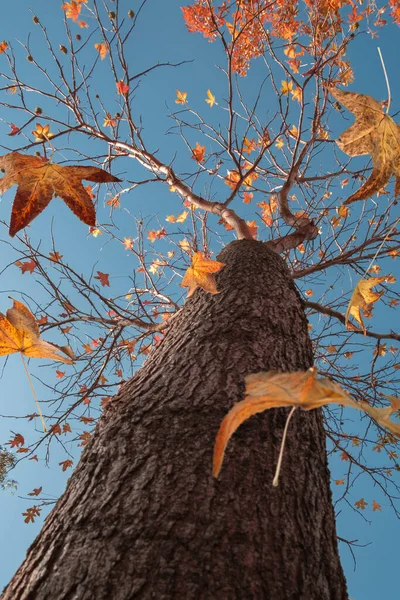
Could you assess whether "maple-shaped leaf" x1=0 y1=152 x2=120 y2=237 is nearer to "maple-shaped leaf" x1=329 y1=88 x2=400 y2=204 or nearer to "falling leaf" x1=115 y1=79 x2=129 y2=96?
"maple-shaped leaf" x1=329 y1=88 x2=400 y2=204

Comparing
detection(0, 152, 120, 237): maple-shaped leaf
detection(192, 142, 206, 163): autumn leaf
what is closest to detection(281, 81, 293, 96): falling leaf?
detection(192, 142, 206, 163): autumn leaf

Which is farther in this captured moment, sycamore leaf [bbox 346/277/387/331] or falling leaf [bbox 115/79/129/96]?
falling leaf [bbox 115/79/129/96]

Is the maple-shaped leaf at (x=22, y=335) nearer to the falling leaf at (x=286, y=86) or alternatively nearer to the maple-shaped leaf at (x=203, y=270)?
the maple-shaped leaf at (x=203, y=270)

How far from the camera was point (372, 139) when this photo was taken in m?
1.36

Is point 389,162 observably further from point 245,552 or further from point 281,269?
point 245,552

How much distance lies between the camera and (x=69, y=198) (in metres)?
1.54

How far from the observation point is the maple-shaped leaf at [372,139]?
1.29m

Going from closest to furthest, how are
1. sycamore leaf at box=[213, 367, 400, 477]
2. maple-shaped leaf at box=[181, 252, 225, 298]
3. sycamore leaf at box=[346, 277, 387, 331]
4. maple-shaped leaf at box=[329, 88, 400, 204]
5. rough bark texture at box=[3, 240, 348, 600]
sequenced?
sycamore leaf at box=[213, 367, 400, 477]
rough bark texture at box=[3, 240, 348, 600]
maple-shaped leaf at box=[329, 88, 400, 204]
sycamore leaf at box=[346, 277, 387, 331]
maple-shaped leaf at box=[181, 252, 225, 298]

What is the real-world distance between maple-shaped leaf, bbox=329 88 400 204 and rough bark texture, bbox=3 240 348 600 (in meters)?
0.75

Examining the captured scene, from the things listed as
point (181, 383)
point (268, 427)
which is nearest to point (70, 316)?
point (181, 383)

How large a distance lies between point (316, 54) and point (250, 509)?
3.69 m

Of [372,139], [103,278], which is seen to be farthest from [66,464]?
[372,139]

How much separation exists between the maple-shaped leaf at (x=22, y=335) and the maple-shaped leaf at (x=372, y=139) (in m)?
1.10

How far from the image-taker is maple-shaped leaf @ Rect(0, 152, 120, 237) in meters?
1.49
